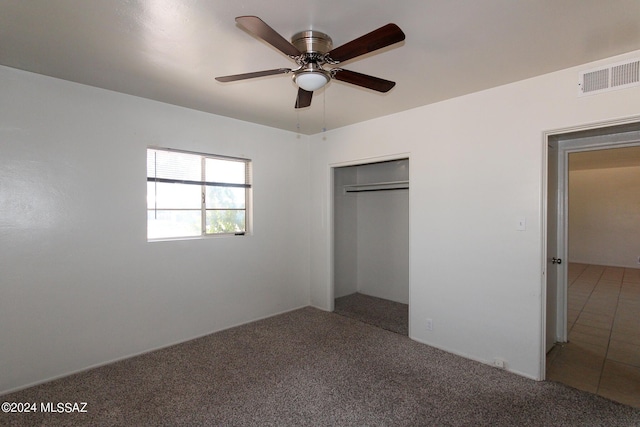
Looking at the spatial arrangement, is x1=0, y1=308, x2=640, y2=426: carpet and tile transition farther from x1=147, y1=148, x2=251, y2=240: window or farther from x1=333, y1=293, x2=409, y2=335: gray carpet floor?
x1=147, y1=148, x2=251, y2=240: window

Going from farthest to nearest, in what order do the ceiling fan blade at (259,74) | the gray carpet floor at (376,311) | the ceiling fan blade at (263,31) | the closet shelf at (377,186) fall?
the closet shelf at (377,186), the gray carpet floor at (376,311), the ceiling fan blade at (259,74), the ceiling fan blade at (263,31)

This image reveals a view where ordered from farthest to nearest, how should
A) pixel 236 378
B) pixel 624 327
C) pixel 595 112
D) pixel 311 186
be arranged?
pixel 311 186, pixel 624 327, pixel 236 378, pixel 595 112

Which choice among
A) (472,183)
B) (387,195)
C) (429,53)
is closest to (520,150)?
(472,183)

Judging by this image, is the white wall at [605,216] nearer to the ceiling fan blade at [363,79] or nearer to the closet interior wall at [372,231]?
the closet interior wall at [372,231]

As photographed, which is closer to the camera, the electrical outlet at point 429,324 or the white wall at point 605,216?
the electrical outlet at point 429,324

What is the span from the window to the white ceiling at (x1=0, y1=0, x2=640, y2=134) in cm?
79

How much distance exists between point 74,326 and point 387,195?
422 centimetres

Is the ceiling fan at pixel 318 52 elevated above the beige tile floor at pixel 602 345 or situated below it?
above

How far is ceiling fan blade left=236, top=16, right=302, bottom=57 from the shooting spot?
1402 millimetres

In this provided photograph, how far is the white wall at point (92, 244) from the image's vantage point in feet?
8.05

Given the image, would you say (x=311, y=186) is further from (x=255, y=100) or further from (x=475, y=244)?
(x=475, y=244)

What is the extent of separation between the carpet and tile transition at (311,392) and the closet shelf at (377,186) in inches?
92.0

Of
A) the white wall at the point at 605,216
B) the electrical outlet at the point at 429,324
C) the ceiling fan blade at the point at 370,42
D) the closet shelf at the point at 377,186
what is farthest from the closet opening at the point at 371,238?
the white wall at the point at 605,216

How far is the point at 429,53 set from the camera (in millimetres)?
2184
